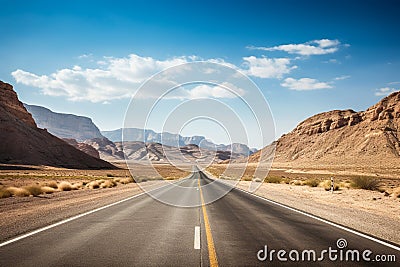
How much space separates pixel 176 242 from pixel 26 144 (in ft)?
285

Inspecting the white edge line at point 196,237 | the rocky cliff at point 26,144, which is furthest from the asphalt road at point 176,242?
the rocky cliff at point 26,144

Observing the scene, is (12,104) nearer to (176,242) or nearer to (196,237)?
(196,237)

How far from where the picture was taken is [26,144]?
81.4 meters

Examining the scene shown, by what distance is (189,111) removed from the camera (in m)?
28.3

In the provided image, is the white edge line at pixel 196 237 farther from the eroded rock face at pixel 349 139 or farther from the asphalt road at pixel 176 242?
the eroded rock face at pixel 349 139

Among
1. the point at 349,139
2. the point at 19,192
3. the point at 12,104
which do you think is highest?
the point at 12,104

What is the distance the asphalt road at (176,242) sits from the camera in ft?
19.6

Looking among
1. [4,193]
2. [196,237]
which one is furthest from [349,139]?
[196,237]

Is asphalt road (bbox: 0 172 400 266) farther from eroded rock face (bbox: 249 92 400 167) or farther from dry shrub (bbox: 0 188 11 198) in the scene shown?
eroded rock face (bbox: 249 92 400 167)

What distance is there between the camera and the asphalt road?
596cm

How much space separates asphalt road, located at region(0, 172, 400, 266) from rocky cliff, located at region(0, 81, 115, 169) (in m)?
76.6

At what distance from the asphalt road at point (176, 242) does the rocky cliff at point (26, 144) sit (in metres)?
76.6

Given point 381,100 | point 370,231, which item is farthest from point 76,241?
point 381,100

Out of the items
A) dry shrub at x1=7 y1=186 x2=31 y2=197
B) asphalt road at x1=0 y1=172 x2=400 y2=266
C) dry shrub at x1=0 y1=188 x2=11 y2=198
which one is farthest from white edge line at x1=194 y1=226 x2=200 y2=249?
dry shrub at x1=7 y1=186 x2=31 y2=197
